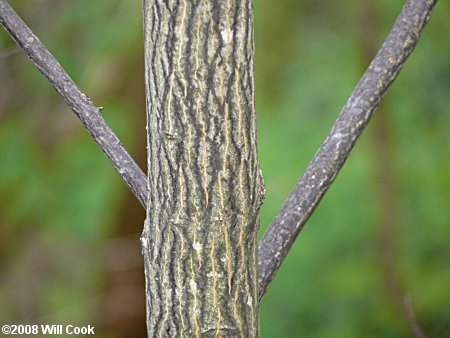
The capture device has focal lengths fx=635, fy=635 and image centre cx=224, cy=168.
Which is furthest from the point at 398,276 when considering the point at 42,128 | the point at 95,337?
the point at 42,128

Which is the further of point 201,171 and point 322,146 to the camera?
point 322,146

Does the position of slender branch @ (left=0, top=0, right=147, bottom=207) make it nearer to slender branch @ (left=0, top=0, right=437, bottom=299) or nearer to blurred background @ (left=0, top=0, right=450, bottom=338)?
slender branch @ (left=0, top=0, right=437, bottom=299)

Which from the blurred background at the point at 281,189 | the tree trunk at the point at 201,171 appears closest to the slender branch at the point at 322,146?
the tree trunk at the point at 201,171

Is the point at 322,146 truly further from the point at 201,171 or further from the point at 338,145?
the point at 201,171

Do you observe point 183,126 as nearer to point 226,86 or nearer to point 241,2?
point 226,86

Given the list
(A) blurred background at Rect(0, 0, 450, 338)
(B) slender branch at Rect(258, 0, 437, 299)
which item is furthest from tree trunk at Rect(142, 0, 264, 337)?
(A) blurred background at Rect(0, 0, 450, 338)

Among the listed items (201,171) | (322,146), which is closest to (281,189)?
(322,146)
